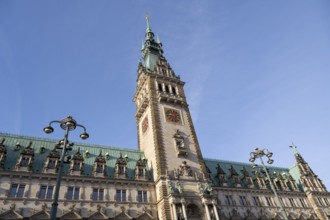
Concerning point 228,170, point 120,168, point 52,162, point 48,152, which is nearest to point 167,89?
point 120,168

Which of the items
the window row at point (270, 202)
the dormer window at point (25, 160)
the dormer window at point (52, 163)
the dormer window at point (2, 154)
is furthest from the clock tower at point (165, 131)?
the dormer window at point (2, 154)

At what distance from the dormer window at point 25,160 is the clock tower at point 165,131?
19.5 meters

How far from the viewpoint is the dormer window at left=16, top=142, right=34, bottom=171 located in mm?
35941

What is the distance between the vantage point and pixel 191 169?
44.9 metres

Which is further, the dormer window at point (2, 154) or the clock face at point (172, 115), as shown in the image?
the clock face at point (172, 115)

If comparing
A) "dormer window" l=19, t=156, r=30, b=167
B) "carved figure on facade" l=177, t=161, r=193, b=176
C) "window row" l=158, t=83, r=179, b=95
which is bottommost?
"carved figure on facade" l=177, t=161, r=193, b=176

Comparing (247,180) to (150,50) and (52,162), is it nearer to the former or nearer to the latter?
(52,162)

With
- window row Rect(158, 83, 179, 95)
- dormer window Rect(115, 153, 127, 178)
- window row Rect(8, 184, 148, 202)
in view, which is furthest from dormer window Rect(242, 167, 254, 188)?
dormer window Rect(115, 153, 127, 178)

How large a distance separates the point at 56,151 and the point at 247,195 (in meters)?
38.3

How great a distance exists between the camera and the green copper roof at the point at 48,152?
3825cm

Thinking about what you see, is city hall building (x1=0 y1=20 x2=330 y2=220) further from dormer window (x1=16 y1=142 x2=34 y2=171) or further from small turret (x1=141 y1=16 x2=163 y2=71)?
small turret (x1=141 y1=16 x2=163 y2=71)

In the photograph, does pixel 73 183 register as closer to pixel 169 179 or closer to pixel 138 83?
pixel 169 179

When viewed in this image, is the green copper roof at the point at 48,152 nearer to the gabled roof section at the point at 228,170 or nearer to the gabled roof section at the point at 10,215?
the gabled roof section at the point at 10,215

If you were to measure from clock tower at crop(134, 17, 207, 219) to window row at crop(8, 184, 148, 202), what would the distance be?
3015 millimetres
